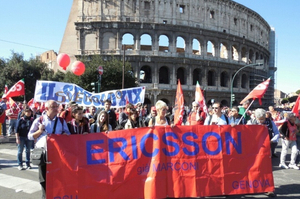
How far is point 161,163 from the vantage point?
15.1ft

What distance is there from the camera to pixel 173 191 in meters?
4.56

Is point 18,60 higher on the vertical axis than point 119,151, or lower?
higher

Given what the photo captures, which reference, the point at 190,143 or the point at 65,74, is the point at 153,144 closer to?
the point at 190,143

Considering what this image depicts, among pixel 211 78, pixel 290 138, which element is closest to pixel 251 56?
pixel 211 78

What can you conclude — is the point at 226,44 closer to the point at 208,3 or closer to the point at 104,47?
the point at 208,3

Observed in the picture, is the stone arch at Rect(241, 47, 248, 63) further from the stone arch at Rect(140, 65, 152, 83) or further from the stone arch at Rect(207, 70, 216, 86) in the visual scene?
the stone arch at Rect(140, 65, 152, 83)

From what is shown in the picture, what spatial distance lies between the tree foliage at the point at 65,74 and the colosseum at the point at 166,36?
315 centimetres

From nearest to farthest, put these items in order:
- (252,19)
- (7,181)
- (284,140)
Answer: (7,181) < (284,140) < (252,19)

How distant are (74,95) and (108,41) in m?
26.6

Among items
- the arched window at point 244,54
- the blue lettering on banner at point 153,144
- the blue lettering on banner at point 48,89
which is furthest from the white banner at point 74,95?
the arched window at point 244,54

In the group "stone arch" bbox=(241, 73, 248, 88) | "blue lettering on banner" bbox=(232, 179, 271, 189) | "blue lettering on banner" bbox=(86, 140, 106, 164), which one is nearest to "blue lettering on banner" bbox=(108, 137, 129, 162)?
"blue lettering on banner" bbox=(86, 140, 106, 164)

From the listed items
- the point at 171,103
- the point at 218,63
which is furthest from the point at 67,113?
the point at 218,63

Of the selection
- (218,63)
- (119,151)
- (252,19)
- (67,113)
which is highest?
(252,19)

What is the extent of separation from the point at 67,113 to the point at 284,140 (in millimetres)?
6375
